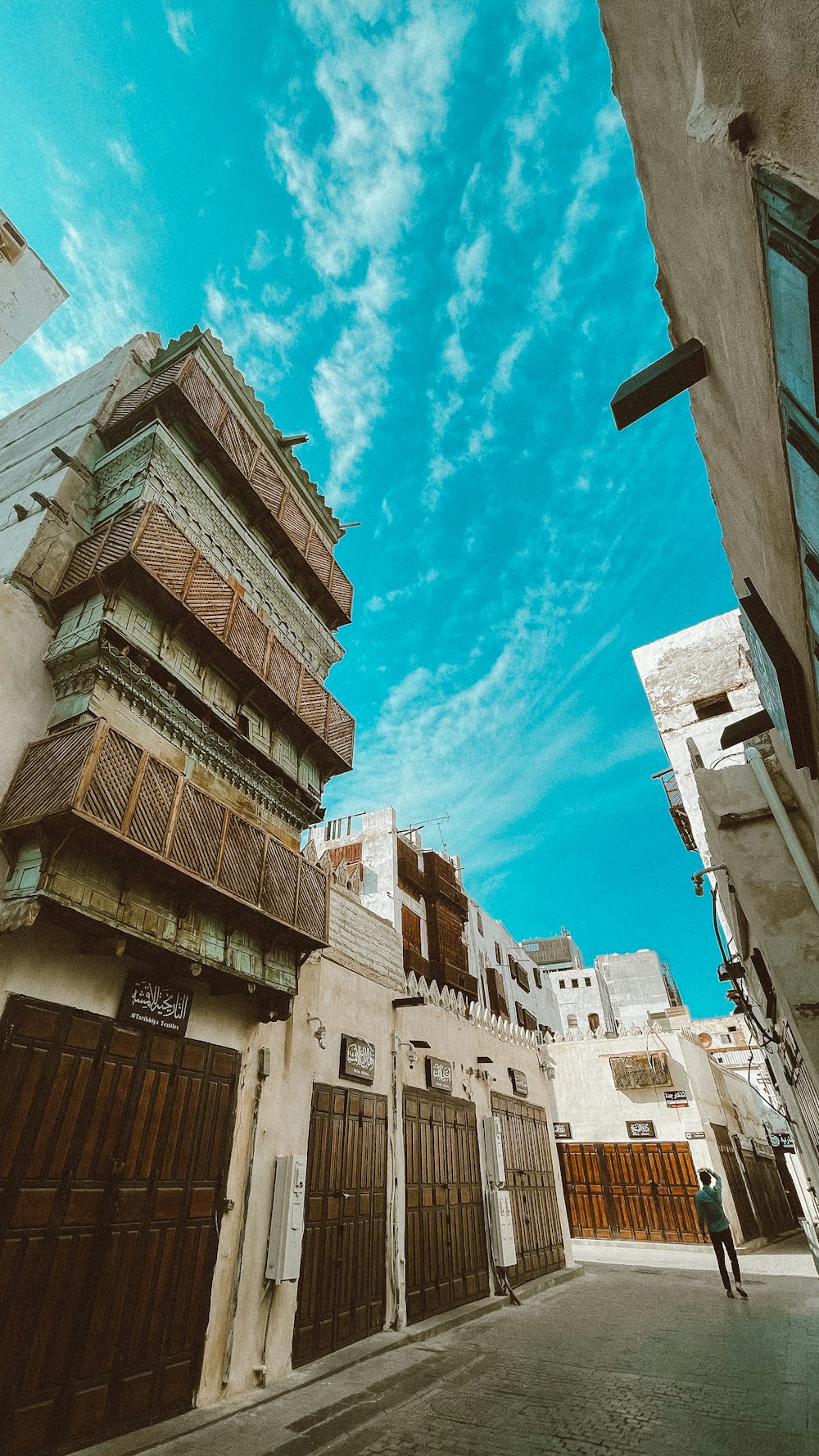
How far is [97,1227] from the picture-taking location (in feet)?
20.2

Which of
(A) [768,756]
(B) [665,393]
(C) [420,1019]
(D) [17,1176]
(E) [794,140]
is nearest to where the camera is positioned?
(E) [794,140]

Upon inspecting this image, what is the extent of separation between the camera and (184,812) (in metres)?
7.64

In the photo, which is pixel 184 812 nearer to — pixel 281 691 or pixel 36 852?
pixel 36 852

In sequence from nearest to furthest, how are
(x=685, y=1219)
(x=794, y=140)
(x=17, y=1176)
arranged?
(x=794, y=140), (x=17, y=1176), (x=685, y=1219)

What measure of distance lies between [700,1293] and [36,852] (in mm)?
13763

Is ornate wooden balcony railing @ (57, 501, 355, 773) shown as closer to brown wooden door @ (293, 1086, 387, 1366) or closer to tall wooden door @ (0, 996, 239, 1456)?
tall wooden door @ (0, 996, 239, 1456)

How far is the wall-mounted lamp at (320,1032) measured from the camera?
31.8ft

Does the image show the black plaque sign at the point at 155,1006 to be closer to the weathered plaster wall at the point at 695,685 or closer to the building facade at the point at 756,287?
the building facade at the point at 756,287

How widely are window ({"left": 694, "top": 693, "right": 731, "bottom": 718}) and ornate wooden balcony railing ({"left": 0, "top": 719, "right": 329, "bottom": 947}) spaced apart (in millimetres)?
15296

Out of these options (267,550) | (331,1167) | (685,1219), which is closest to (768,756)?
(331,1167)

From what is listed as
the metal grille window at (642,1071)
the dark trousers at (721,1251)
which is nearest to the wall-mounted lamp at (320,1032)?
the dark trousers at (721,1251)

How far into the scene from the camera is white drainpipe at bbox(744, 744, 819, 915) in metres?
7.09

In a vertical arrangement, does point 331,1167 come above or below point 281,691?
below

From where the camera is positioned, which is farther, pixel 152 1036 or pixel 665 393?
pixel 152 1036
